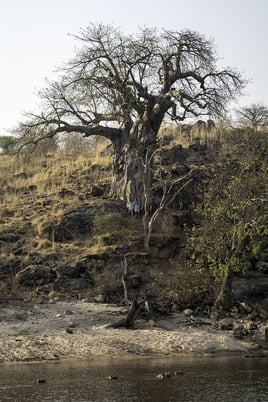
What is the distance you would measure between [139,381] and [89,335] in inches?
185

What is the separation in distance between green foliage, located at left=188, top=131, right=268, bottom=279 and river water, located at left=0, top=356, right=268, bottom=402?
4.54 meters

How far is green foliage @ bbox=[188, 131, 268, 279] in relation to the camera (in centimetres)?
2136

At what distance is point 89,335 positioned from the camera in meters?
19.3

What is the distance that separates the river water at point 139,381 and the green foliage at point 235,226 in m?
4.54

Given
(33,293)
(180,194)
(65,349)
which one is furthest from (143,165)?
(65,349)

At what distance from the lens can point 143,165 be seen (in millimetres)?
28719

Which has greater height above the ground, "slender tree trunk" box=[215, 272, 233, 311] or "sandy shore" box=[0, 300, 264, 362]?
"slender tree trunk" box=[215, 272, 233, 311]

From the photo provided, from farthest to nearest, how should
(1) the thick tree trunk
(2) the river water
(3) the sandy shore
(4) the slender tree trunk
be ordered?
(1) the thick tree trunk
(4) the slender tree trunk
(3) the sandy shore
(2) the river water

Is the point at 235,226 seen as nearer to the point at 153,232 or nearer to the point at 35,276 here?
the point at 153,232

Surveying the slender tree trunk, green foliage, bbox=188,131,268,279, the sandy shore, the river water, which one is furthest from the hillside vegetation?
the river water

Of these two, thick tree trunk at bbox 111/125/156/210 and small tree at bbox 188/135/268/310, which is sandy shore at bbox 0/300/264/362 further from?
thick tree trunk at bbox 111/125/156/210

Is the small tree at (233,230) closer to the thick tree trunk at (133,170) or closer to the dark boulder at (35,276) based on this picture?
the dark boulder at (35,276)

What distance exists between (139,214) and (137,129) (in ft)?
12.7

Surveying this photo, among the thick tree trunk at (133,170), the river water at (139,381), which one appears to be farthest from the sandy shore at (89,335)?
the thick tree trunk at (133,170)
